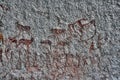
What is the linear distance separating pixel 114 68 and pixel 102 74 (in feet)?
0.14

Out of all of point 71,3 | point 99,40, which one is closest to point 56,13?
point 71,3

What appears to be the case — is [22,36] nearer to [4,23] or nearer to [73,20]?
[4,23]

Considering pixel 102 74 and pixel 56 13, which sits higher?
pixel 56 13

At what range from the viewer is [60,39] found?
0.85 m

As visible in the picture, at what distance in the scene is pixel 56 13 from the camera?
2.76 feet

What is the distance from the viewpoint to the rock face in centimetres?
83

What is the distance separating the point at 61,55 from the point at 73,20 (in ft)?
0.39

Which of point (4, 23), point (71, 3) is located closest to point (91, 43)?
point (71, 3)

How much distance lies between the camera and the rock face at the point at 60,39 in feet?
2.73

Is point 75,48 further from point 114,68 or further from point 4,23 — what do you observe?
point 4,23

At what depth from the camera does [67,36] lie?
85 cm

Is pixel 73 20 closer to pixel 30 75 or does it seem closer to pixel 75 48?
pixel 75 48

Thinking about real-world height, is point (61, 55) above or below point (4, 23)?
below

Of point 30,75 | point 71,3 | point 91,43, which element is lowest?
point 30,75
